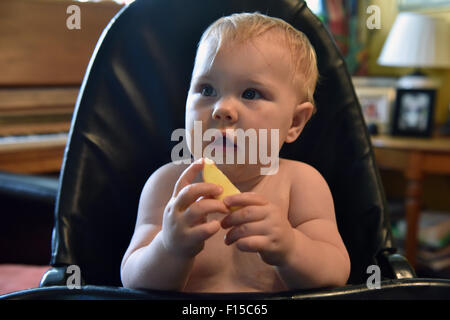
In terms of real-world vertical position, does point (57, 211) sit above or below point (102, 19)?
below

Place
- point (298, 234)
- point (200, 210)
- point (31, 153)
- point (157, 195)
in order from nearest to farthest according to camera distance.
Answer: point (200, 210) → point (298, 234) → point (157, 195) → point (31, 153)

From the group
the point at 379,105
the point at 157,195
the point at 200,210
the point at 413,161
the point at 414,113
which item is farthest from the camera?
the point at 379,105

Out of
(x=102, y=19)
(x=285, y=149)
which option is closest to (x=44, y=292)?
(x=285, y=149)

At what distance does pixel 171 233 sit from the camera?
592 millimetres

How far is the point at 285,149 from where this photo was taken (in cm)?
95

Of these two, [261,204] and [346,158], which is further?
[346,158]

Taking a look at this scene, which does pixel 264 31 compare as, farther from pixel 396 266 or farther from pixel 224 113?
pixel 396 266

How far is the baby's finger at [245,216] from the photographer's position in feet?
1.92

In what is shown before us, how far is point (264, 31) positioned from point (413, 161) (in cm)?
137

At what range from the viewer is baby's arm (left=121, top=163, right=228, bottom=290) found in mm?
573

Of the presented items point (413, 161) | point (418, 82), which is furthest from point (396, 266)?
point (418, 82)
